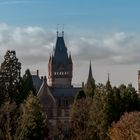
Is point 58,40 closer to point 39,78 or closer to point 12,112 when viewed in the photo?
point 39,78

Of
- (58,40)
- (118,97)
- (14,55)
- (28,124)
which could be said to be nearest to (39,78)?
(58,40)

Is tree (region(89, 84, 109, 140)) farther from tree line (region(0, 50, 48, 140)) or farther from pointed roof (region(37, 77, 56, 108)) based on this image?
pointed roof (region(37, 77, 56, 108))

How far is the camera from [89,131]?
76875 millimetres

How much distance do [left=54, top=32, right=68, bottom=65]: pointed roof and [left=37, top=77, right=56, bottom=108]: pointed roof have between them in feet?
98.9

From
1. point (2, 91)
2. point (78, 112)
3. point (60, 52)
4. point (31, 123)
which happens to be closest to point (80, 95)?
point (78, 112)

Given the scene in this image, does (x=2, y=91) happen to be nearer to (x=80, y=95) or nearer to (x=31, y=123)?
(x=80, y=95)

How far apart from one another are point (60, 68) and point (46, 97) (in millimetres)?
37377

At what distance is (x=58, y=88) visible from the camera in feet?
423

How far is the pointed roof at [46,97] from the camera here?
119125mm

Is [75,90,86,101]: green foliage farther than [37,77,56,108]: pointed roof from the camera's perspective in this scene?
No

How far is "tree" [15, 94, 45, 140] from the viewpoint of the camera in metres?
70.1

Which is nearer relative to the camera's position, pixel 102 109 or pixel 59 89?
pixel 102 109

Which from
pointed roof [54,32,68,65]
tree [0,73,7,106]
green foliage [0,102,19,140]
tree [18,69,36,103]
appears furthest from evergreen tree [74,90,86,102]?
pointed roof [54,32,68,65]

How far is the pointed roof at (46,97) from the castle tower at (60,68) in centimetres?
3099
